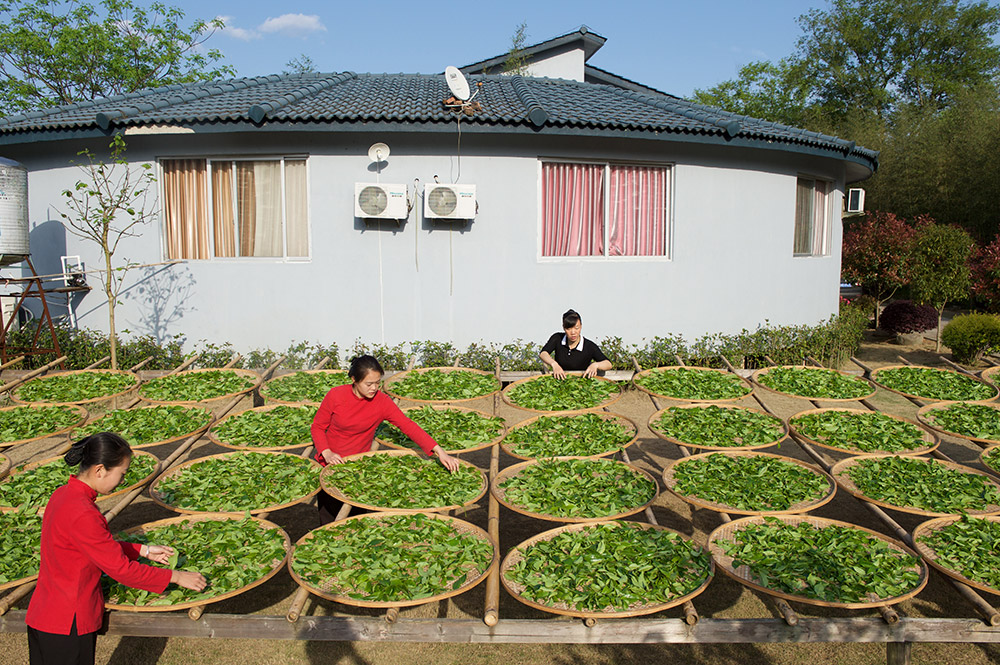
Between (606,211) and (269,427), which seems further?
(606,211)

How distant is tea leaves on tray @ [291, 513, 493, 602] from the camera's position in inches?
130

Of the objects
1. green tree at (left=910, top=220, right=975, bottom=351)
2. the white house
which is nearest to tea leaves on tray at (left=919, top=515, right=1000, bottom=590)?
the white house

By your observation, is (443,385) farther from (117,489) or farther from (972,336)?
(972,336)

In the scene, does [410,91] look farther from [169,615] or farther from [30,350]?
[169,615]

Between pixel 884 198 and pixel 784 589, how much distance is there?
21.8 metres

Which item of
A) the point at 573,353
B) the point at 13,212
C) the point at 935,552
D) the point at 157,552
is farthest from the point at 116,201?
the point at 935,552

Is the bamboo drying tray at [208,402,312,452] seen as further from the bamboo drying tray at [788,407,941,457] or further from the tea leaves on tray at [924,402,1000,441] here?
the tea leaves on tray at [924,402,1000,441]

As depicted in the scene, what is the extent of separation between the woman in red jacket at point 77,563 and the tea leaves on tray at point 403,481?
1392 millimetres

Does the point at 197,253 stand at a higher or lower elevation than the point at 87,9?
lower

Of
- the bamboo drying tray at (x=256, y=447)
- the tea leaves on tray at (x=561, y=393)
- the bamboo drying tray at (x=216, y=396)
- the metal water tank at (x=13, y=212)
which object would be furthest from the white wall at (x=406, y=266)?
the bamboo drying tray at (x=256, y=447)

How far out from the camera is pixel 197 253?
382 inches

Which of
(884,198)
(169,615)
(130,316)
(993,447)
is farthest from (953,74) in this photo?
(169,615)

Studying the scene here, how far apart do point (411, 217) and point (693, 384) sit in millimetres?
4734

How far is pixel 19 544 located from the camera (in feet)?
12.4
